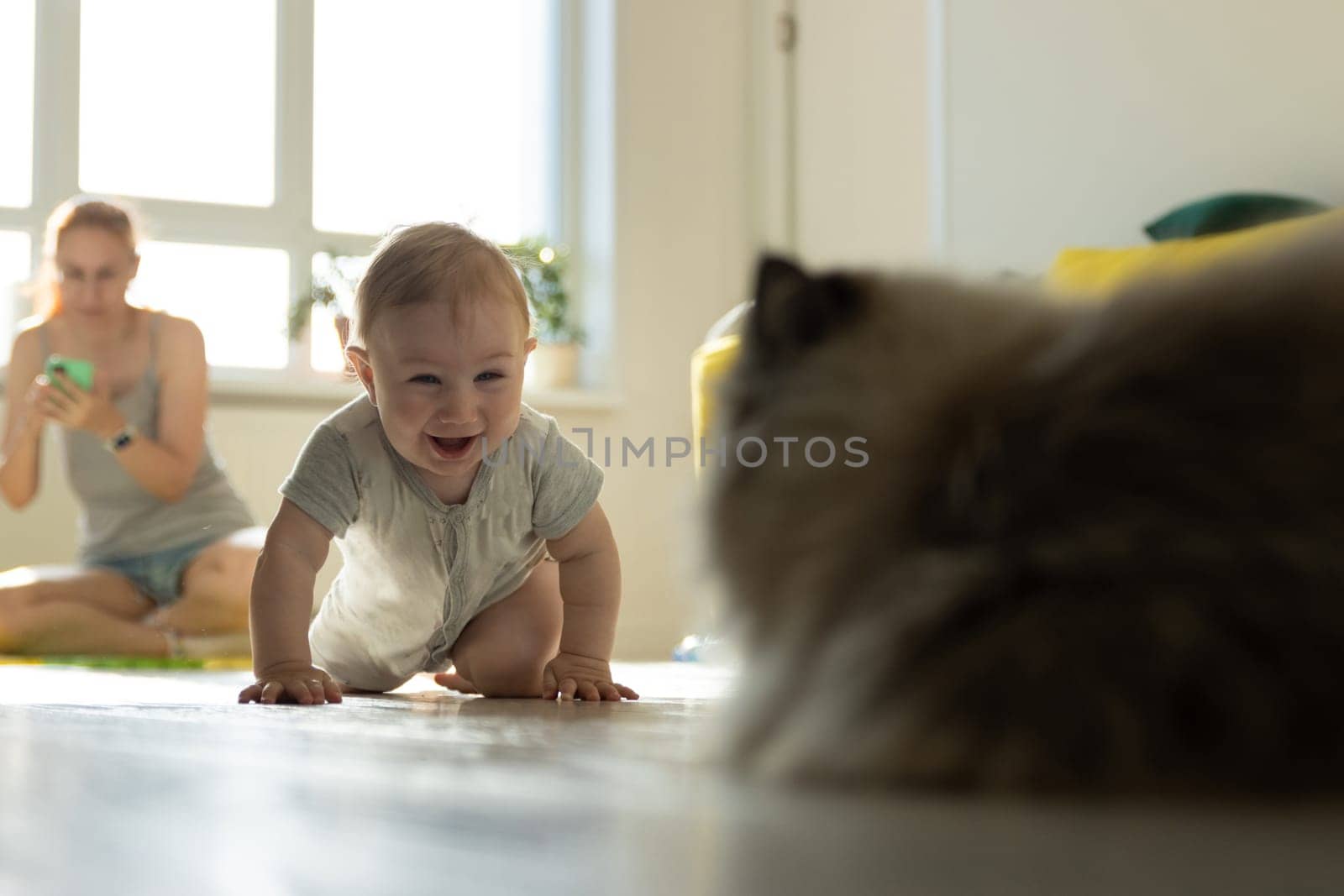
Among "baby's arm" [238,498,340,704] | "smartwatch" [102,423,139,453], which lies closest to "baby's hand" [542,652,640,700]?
"baby's arm" [238,498,340,704]

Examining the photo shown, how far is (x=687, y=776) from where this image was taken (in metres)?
0.69

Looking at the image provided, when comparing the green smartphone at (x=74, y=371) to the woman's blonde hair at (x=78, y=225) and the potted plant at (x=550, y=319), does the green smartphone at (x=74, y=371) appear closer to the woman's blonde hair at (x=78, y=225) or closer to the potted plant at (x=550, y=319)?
the woman's blonde hair at (x=78, y=225)

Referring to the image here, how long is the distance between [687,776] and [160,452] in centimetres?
257

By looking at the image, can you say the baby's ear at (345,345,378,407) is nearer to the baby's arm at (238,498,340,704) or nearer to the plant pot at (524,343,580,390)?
the baby's arm at (238,498,340,704)

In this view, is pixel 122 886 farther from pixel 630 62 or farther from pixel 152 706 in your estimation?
pixel 630 62

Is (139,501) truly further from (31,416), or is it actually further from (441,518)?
(441,518)

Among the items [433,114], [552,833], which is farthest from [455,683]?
[433,114]

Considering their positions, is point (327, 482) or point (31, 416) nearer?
point (327, 482)

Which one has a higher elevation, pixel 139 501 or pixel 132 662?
pixel 139 501

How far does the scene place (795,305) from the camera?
27.2 inches

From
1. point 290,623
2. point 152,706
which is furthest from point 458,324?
point 152,706

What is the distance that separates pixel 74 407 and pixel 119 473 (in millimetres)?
236

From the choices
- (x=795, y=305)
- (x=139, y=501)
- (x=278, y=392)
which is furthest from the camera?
(x=278, y=392)

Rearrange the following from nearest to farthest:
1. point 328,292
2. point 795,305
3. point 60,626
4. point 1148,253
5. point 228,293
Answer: point 795,305
point 1148,253
point 60,626
point 328,292
point 228,293
